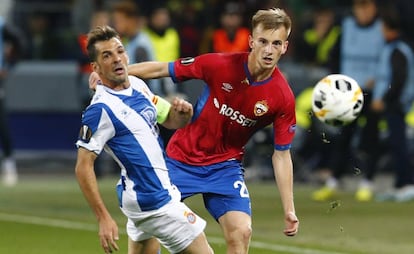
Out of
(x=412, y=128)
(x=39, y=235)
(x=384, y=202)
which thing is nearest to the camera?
(x=39, y=235)

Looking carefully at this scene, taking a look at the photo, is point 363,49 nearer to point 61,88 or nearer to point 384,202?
point 384,202

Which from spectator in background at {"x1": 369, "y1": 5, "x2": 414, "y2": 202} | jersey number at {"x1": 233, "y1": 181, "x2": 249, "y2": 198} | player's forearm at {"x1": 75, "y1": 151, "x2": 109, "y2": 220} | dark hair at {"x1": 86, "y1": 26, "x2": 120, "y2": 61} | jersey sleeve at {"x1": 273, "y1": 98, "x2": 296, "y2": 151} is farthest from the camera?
spectator in background at {"x1": 369, "y1": 5, "x2": 414, "y2": 202}

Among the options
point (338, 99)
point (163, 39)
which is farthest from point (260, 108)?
point (163, 39)

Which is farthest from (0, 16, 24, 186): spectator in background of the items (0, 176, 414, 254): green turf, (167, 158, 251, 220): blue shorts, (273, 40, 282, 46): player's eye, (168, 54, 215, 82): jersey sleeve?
(273, 40, 282, 46): player's eye

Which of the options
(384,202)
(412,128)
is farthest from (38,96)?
(384,202)

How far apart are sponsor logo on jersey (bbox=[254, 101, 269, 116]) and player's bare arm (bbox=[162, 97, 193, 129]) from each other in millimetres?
787

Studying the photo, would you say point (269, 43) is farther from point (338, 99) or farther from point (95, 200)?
point (338, 99)

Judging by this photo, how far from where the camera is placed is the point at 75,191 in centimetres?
1931

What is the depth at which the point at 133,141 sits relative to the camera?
910 cm

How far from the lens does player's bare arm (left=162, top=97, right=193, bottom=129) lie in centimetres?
944

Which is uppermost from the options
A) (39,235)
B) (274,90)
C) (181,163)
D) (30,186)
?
(274,90)

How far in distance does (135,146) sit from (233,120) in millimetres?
1423

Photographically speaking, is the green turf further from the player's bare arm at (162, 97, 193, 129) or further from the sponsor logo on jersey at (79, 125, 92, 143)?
the sponsor logo on jersey at (79, 125, 92, 143)

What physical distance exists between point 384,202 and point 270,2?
636 cm
